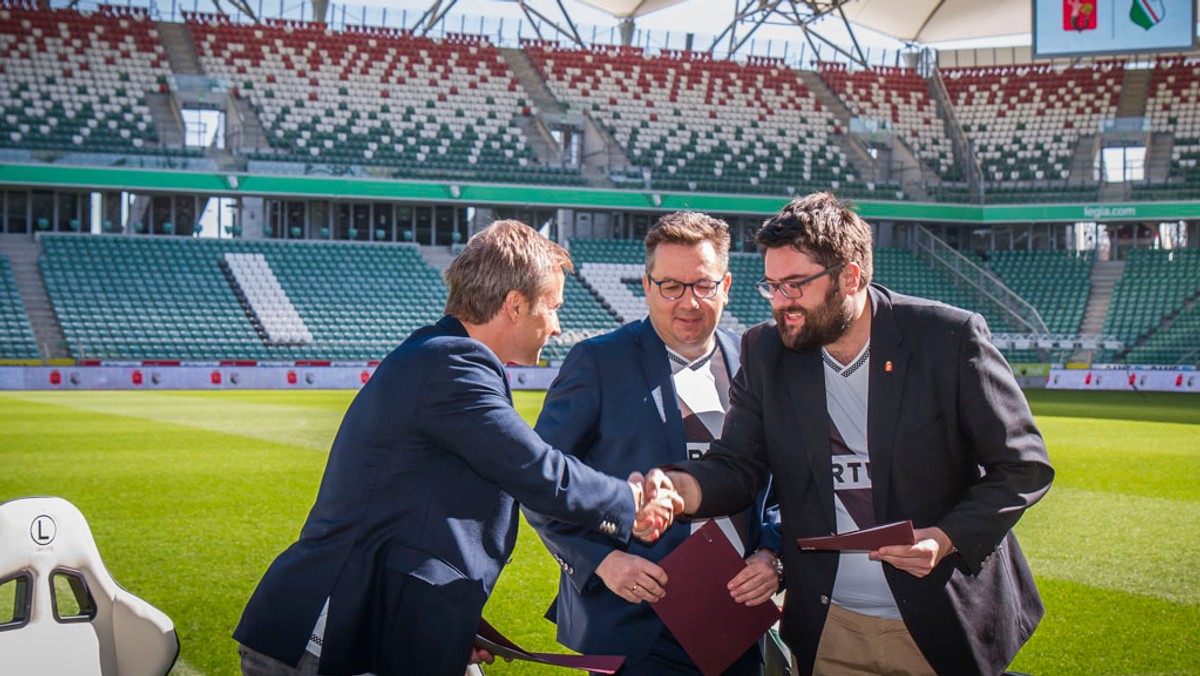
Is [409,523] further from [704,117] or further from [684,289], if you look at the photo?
[704,117]

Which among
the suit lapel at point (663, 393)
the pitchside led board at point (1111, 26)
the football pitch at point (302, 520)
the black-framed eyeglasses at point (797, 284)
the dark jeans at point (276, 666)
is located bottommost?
the football pitch at point (302, 520)

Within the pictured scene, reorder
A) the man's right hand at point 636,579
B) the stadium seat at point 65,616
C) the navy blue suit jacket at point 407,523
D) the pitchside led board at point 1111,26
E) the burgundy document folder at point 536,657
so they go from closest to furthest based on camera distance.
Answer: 1. the stadium seat at point 65,616
2. the navy blue suit jacket at point 407,523
3. the burgundy document folder at point 536,657
4. the man's right hand at point 636,579
5. the pitchside led board at point 1111,26

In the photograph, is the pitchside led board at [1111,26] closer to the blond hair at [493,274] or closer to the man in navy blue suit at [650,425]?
the man in navy blue suit at [650,425]

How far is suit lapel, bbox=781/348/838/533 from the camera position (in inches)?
134

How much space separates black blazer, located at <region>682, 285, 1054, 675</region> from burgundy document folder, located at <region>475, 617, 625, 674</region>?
0.59 meters

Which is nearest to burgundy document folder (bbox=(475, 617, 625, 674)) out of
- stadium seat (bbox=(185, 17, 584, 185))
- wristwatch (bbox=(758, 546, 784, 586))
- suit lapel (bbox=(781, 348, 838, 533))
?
wristwatch (bbox=(758, 546, 784, 586))

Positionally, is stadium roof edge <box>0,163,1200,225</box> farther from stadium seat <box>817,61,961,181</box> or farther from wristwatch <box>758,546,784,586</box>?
wristwatch <box>758,546,784,586</box>

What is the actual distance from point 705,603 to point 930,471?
834 mm

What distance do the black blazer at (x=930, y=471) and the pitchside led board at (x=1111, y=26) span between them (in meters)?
41.8

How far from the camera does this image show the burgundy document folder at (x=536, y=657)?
320 centimetres

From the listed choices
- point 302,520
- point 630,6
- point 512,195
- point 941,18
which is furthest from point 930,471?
point 941,18

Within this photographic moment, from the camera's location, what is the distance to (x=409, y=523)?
3066 mm


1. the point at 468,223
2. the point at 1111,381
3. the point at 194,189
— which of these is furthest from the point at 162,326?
the point at 1111,381

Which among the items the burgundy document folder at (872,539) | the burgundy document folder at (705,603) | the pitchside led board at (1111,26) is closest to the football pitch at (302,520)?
the burgundy document folder at (705,603)
